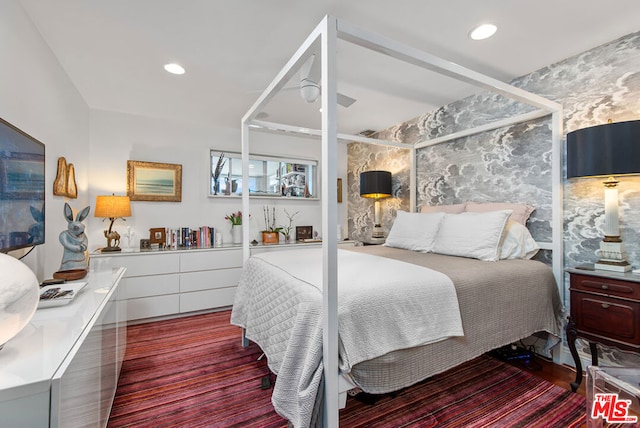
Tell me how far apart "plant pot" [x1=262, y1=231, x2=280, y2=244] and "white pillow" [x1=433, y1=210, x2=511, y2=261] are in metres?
2.18

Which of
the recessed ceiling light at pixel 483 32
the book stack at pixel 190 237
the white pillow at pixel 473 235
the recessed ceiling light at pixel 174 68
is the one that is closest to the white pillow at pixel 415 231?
the white pillow at pixel 473 235

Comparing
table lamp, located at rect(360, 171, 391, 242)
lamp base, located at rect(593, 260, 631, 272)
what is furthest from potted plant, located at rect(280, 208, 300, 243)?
lamp base, located at rect(593, 260, 631, 272)

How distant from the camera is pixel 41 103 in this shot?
1927mm

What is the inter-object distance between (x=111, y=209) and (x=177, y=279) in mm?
994

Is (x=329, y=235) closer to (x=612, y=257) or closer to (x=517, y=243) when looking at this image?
(x=517, y=243)

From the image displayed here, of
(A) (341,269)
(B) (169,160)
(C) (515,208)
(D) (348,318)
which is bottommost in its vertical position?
(D) (348,318)

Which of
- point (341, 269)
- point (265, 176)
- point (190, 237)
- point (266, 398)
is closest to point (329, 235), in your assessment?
point (341, 269)

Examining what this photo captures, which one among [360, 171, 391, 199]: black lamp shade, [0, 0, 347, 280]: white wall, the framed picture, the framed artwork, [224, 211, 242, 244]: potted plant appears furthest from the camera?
→ [224, 211, 242, 244]: potted plant

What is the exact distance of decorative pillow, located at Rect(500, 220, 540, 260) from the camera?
88.9 inches

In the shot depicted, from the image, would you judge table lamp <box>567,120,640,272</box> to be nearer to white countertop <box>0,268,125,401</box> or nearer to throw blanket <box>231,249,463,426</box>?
throw blanket <box>231,249,463,426</box>

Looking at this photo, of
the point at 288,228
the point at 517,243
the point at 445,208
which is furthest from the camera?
the point at 288,228

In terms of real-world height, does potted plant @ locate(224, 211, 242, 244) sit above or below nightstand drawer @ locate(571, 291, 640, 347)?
above

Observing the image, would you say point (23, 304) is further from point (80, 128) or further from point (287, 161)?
point (287, 161)

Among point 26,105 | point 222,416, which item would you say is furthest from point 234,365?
point 26,105
